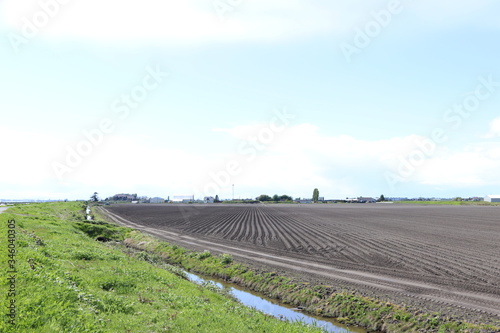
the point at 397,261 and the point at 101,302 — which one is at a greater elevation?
the point at 101,302

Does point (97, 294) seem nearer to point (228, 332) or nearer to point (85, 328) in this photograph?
point (85, 328)

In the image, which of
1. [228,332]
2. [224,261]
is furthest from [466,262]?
A: [228,332]

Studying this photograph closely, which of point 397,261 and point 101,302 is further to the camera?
point 397,261

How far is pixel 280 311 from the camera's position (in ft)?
75.7

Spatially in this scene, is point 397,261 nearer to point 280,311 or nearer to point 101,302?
point 280,311

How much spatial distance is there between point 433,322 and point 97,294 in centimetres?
1611

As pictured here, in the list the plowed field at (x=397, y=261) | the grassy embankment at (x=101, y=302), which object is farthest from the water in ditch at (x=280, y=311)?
the plowed field at (x=397, y=261)

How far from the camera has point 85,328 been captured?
11234 mm

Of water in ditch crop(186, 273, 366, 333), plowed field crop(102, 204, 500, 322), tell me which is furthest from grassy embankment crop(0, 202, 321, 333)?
plowed field crop(102, 204, 500, 322)

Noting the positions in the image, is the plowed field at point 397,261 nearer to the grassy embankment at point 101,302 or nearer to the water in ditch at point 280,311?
the water in ditch at point 280,311

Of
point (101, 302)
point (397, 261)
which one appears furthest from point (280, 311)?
point (397, 261)

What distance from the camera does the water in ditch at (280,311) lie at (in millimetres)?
20114

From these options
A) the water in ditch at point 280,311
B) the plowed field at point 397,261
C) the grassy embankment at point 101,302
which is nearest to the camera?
the grassy embankment at point 101,302

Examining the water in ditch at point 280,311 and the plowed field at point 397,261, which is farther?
the plowed field at point 397,261
